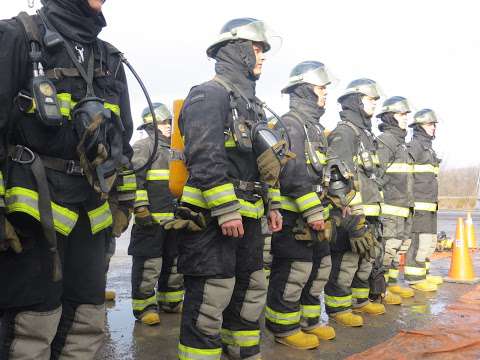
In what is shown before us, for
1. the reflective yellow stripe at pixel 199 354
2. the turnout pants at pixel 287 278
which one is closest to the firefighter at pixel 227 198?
the reflective yellow stripe at pixel 199 354

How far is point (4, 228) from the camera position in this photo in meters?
2.01

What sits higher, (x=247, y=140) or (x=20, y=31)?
(x=20, y=31)

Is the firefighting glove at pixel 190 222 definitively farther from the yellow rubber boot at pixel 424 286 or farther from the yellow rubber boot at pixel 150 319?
the yellow rubber boot at pixel 424 286

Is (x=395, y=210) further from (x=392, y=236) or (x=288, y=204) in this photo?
(x=288, y=204)

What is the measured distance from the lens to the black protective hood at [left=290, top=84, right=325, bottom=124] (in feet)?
15.2

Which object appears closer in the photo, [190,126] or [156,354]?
[190,126]

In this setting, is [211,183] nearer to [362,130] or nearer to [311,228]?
[311,228]

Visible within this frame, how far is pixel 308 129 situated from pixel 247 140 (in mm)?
1423

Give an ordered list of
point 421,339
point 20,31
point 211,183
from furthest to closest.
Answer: point 421,339, point 211,183, point 20,31

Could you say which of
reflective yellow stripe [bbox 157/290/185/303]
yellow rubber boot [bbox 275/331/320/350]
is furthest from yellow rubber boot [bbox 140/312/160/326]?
yellow rubber boot [bbox 275/331/320/350]

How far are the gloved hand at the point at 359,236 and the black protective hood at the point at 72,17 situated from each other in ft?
10.5

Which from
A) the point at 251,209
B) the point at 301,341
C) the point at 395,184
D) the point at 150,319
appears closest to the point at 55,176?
the point at 251,209

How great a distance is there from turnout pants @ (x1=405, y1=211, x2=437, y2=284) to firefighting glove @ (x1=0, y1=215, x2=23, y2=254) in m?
6.12

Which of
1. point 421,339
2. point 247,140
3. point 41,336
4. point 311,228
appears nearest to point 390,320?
point 421,339
